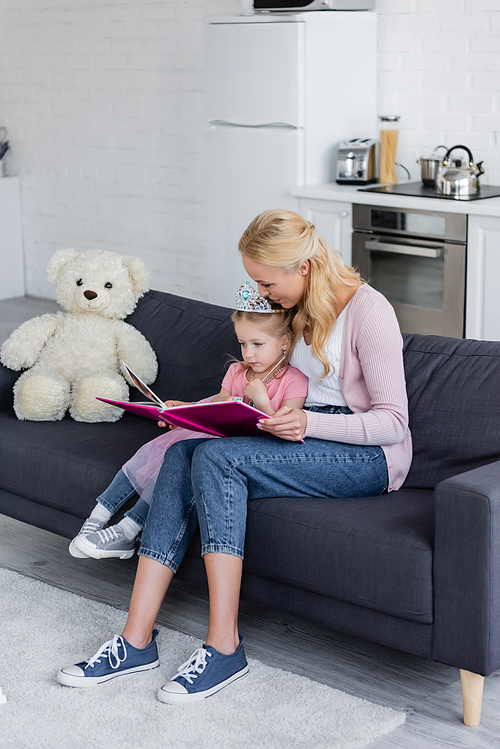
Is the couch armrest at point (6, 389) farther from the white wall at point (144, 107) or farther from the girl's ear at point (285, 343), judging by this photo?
the white wall at point (144, 107)

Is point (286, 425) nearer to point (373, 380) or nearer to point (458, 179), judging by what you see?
Result: point (373, 380)

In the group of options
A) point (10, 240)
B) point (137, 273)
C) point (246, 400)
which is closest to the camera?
point (246, 400)

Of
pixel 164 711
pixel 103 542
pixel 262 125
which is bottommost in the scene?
pixel 164 711

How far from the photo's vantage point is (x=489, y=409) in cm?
226

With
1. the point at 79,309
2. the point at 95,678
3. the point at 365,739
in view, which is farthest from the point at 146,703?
the point at 79,309

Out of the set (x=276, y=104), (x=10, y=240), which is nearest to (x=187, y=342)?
→ (x=276, y=104)

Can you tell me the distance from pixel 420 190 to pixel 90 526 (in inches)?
94.8

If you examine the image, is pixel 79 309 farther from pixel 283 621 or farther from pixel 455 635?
pixel 455 635

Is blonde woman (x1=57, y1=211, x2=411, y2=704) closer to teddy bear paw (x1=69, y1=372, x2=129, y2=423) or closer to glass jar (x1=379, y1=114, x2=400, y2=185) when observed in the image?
teddy bear paw (x1=69, y1=372, x2=129, y2=423)

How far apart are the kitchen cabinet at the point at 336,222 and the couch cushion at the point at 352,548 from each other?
7.22 feet

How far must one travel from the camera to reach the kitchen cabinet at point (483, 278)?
3758mm

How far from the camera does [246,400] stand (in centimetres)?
245

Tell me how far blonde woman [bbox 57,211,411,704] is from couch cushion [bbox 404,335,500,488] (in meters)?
0.06

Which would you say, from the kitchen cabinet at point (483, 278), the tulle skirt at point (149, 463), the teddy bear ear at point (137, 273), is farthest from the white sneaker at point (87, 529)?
the kitchen cabinet at point (483, 278)
